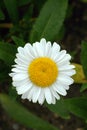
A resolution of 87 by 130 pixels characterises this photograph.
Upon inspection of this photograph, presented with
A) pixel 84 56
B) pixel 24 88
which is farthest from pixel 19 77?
pixel 84 56

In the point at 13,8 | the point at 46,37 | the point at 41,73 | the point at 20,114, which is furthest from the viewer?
the point at 13,8

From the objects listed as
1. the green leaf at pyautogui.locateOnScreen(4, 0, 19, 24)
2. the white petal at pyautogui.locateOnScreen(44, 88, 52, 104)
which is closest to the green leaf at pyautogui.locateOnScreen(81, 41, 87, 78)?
the white petal at pyautogui.locateOnScreen(44, 88, 52, 104)

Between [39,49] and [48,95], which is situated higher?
[39,49]

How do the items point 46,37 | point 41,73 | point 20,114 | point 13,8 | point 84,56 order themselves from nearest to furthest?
point 20,114, point 41,73, point 84,56, point 46,37, point 13,8

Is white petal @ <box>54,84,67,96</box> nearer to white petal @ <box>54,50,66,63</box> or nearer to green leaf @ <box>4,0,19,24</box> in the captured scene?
white petal @ <box>54,50,66,63</box>

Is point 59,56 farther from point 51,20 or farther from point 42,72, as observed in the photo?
point 51,20

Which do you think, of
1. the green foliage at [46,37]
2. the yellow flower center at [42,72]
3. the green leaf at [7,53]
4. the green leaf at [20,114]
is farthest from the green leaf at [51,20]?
the green leaf at [20,114]

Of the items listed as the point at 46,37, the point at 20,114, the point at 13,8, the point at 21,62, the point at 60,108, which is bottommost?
the point at 20,114

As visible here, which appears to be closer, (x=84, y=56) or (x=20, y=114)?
(x=20, y=114)
